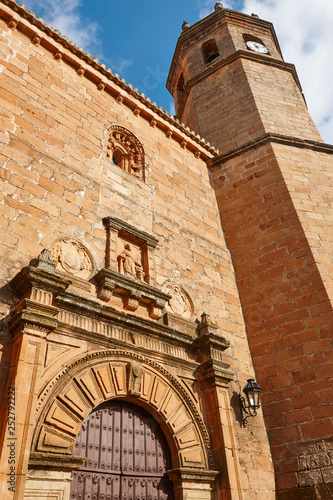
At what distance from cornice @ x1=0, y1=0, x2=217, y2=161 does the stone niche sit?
10.4ft

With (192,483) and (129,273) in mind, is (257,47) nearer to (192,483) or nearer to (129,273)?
(129,273)

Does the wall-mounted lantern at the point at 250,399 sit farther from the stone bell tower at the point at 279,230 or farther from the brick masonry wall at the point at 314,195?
the brick masonry wall at the point at 314,195

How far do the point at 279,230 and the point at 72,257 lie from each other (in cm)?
405

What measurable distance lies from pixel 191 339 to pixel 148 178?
9.99ft

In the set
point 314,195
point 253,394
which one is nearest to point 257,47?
point 314,195

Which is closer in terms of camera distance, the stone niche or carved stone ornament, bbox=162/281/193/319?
the stone niche

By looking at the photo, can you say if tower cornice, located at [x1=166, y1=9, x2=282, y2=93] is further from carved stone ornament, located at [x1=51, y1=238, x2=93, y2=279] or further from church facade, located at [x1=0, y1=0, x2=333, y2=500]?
carved stone ornament, located at [x1=51, y1=238, x2=93, y2=279]

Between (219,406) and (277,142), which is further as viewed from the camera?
(277,142)

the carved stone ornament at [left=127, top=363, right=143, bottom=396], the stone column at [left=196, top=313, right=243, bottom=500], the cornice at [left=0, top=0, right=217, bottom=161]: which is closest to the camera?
the carved stone ornament at [left=127, top=363, right=143, bottom=396]

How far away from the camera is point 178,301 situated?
6.04m

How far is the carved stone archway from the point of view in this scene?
3.72 metres

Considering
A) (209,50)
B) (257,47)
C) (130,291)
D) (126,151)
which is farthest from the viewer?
(209,50)

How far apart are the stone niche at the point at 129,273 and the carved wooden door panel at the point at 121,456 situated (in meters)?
1.27

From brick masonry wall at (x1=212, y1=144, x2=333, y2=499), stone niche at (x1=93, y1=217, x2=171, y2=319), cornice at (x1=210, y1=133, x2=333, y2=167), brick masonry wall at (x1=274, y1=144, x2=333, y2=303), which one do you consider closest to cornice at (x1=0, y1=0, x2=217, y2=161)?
cornice at (x1=210, y1=133, x2=333, y2=167)
